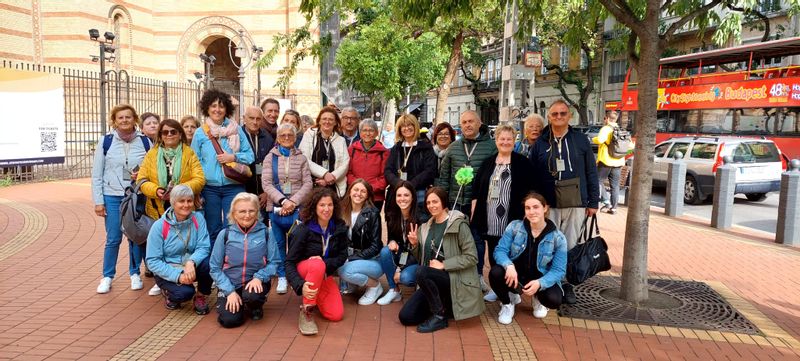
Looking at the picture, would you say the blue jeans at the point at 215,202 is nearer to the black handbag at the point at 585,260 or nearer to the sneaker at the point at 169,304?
the sneaker at the point at 169,304

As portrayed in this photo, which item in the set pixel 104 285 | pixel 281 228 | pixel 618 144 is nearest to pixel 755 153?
pixel 618 144

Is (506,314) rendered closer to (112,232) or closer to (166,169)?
(166,169)

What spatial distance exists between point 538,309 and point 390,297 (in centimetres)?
134

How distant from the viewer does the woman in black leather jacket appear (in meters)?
5.17

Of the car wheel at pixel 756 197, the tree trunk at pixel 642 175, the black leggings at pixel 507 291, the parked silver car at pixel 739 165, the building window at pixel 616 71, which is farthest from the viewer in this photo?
the building window at pixel 616 71

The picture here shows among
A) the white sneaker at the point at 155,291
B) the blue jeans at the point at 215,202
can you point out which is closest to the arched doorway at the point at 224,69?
the blue jeans at the point at 215,202

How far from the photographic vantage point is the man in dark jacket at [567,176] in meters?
5.10

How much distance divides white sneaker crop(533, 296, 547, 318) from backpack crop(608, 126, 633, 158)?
588cm

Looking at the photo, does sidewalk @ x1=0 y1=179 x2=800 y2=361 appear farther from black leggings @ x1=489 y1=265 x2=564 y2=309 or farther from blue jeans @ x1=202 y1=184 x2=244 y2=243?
blue jeans @ x1=202 y1=184 x2=244 y2=243

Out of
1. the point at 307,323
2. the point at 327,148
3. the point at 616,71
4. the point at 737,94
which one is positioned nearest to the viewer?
the point at 307,323

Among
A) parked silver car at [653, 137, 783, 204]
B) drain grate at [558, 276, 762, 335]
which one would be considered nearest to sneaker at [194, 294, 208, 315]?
drain grate at [558, 276, 762, 335]

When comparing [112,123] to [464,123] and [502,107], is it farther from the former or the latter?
[502,107]

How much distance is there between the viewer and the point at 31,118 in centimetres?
1232

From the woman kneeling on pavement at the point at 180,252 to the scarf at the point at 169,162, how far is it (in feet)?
1.07
